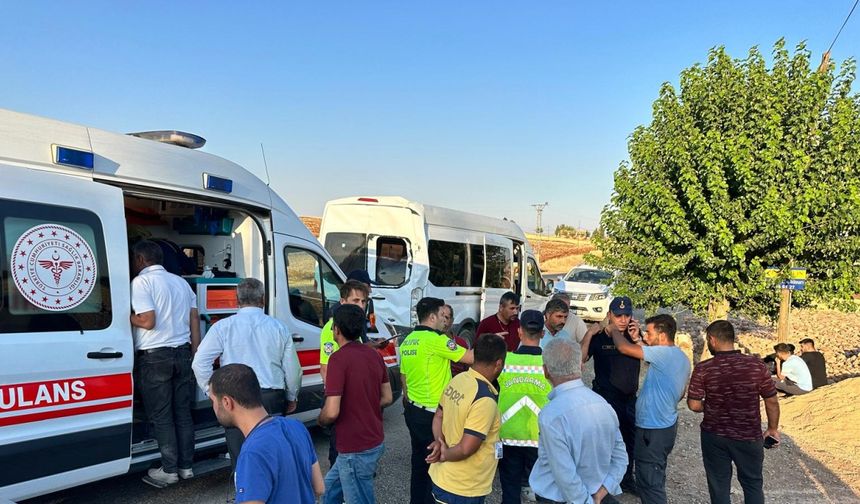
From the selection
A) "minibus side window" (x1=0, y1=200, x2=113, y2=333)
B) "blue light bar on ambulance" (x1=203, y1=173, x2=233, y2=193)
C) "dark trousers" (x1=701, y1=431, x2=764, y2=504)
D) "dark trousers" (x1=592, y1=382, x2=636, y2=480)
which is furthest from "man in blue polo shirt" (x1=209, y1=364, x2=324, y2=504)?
"dark trousers" (x1=592, y1=382, x2=636, y2=480)

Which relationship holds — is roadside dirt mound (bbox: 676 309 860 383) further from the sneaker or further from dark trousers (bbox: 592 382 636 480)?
the sneaker

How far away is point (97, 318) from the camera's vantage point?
3.89 m

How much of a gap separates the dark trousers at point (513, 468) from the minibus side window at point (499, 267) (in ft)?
22.9

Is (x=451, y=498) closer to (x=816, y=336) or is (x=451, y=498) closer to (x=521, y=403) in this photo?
(x=521, y=403)

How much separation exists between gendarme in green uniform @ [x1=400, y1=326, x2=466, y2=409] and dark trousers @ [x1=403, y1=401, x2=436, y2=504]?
79 mm

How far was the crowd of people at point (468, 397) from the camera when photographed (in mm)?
2797

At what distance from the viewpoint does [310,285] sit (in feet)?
19.1

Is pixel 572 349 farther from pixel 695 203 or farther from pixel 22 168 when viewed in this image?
pixel 695 203

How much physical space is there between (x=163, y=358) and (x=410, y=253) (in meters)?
5.14

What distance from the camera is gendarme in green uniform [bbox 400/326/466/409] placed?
391 cm

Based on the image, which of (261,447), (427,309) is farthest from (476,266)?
(261,447)

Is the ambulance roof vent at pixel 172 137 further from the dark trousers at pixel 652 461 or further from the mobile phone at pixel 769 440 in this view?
the mobile phone at pixel 769 440

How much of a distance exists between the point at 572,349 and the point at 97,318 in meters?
3.18

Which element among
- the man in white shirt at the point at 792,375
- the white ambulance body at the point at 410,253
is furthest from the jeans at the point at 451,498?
the man in white shirt at the point at 792,375
